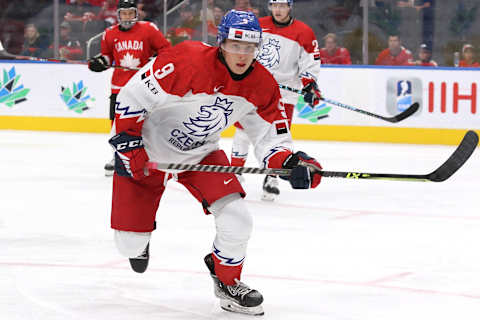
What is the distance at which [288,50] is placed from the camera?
6.25 metres

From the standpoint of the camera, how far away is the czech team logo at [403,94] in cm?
925

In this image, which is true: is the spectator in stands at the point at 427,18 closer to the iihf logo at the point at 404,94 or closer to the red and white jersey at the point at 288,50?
the iihf logo at the point at 404,94

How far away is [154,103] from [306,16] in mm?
6783

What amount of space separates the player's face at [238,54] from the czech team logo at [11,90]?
302 inches

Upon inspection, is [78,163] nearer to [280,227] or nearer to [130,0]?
[130,0]

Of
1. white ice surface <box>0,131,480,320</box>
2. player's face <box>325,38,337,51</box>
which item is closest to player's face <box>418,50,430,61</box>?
player's face <box>325,38,337,51</box>

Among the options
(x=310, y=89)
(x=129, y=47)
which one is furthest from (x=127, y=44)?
(x=310, y=89)

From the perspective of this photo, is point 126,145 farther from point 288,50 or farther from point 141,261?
point 288,50

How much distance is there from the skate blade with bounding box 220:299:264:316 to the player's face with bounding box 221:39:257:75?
2.49 ft

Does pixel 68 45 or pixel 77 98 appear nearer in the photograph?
pixel 77 98

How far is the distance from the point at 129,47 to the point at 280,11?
128cm

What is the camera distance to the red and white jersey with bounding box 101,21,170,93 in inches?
273

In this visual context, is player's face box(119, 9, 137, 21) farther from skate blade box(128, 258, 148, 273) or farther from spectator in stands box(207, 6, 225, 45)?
skate blade box(128, 258, 148, 273)

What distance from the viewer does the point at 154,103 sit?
312cm
